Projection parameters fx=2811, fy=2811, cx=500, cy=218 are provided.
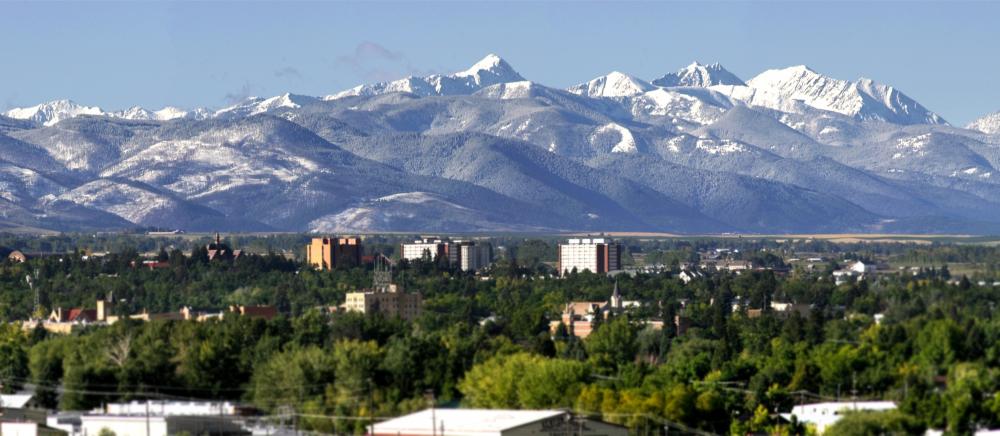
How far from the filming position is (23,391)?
99312 mm

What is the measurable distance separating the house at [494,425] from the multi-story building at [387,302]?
70.1 m

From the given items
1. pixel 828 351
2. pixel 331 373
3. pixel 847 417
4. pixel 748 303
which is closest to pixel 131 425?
pixel 331 373

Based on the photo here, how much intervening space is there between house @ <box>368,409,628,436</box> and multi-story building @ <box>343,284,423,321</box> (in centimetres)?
7008

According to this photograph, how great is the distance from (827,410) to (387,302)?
72.9 metres

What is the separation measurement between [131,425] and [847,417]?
69.3 feet

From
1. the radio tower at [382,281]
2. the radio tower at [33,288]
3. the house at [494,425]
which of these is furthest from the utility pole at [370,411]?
the radio tower at [382,281]

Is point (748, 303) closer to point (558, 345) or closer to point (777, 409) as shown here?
point (558, 345)

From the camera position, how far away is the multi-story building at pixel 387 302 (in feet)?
520

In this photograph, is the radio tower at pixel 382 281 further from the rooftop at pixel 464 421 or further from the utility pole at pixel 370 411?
the rooftop at pixel 464 421

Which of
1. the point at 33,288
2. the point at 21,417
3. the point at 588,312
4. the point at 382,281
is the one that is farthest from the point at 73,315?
the point at 21,417

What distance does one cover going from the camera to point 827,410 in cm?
8975

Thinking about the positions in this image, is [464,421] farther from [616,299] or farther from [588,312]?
[616,299]

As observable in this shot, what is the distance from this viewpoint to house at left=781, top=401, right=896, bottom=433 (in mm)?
85625

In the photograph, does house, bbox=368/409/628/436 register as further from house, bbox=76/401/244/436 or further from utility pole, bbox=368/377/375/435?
house, bbox=76/401/244/436
